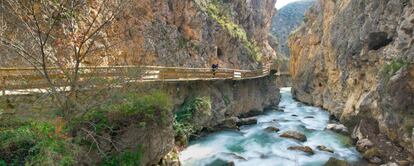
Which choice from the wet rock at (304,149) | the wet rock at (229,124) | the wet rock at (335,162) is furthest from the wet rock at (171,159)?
the wet rock at (229,124)

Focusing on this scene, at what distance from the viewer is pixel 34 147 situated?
729 cm

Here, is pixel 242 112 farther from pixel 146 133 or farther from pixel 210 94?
pixel 146 133

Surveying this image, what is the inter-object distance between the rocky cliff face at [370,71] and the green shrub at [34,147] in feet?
42.2

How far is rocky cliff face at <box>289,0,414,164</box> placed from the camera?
13992 millimetres

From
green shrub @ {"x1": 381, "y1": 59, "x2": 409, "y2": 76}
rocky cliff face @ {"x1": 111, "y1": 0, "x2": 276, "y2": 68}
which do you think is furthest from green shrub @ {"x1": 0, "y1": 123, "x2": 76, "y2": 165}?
green shrub @ {"x1": 381, "y1": 59, "x2": 409, "y2": 76}

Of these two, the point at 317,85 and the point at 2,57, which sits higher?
the point at 2,57

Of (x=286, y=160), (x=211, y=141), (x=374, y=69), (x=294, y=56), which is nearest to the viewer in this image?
(x=286, y=160)

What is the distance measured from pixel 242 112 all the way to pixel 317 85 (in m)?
15.6

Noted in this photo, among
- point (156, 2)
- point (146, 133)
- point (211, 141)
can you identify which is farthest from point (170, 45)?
point (146, 133)

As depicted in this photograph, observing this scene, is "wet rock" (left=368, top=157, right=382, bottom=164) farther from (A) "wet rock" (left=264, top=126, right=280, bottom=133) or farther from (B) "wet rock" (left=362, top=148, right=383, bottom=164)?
(A) "wet rock" (left=264, top=126, right=280, bottom=133)

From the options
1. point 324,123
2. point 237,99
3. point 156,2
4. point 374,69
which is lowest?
point 324,123

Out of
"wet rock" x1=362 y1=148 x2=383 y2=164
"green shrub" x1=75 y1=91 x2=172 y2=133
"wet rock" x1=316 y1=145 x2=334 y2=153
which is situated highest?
"green shrub" x1=75 y1=91 x2=172 y2=133

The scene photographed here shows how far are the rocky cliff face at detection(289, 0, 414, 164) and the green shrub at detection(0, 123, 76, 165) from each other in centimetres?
1286

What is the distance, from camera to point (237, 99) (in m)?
25.1
